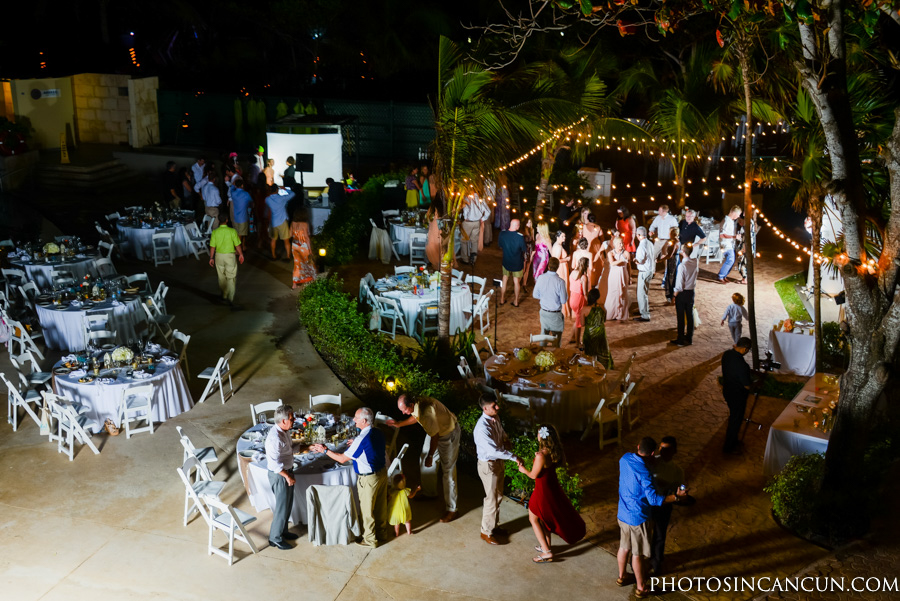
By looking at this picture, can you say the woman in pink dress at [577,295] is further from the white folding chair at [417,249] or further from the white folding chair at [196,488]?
the white folding chair at [196,488]

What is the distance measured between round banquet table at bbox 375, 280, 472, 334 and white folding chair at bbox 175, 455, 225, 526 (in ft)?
16.2

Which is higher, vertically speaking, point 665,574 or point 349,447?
point 349,447

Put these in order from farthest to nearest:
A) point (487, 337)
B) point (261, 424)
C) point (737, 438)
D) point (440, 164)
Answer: point (487, 337), point (440, 164), point (737, 438), point (261, 424)

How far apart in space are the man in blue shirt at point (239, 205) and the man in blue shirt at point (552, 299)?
22.3 feet

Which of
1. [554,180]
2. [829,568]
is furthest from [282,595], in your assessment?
[554,180]

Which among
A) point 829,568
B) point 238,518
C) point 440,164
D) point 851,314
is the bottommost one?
point 829,568

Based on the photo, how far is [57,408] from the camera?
936cm

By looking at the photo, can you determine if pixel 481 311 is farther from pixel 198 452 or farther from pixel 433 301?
pixel 198 452

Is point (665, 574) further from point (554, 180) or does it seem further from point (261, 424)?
point (554, 180)

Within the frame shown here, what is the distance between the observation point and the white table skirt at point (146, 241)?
54.1 feet

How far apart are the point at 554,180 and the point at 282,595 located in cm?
1641

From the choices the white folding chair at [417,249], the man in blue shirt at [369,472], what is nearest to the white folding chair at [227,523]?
the man in blue shirt at [369,472]

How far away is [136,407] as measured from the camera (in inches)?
389

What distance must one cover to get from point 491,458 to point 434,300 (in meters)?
5.27
